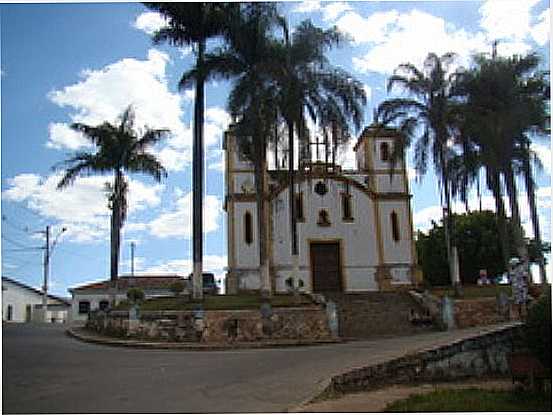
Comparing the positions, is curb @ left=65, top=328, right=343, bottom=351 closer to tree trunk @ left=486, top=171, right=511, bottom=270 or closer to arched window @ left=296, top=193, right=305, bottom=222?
tree trunk @ left=486, top=171, right=511, bottom=270

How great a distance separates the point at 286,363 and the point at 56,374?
14.5 ft

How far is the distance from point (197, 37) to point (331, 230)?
12.8 metres

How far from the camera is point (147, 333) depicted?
1817 cm

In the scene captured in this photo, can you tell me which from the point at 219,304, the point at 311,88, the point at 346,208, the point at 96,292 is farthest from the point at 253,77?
the point at 96,292

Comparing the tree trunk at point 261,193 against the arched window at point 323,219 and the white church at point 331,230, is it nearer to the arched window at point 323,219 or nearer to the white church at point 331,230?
the white church at point 331,230

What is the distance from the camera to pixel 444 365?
1139 cm

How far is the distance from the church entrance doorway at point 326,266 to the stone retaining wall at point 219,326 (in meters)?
11.3

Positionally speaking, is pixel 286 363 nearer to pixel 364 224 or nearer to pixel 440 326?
pixel 440 326

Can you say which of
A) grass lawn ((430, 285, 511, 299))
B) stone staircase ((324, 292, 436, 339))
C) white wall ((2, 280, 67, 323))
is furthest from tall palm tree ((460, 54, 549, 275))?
white wall ((2, 280, 67, 323))

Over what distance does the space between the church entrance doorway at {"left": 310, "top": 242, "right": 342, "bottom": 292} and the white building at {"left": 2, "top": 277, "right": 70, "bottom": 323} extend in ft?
76.0

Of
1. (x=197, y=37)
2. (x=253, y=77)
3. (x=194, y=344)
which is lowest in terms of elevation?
(x=194, y=344)

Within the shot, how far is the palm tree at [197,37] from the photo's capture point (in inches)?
818

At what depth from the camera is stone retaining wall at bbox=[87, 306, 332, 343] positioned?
18.1 meters

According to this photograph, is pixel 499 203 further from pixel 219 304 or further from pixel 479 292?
pixel 219 304
